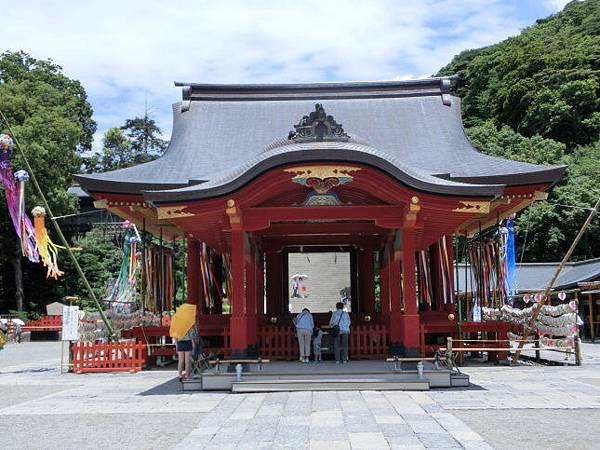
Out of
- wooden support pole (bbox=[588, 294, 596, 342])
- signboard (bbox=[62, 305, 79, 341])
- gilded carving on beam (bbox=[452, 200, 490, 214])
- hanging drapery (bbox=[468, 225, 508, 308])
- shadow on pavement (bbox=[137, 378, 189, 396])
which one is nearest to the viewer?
shadow on pavement (bbox=[137, 378, 189, 396])

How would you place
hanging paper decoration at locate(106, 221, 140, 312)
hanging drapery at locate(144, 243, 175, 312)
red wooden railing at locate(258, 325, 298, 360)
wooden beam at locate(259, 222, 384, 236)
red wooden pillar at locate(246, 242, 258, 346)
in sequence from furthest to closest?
hanging paper decoration at locate(106, 221, 140, 312) → hanging drapery at locate(144, 243, 175, 312) → wooden beam at locate(259, 222, 384, 236) → red wooden railing at locate(258, 325, 298, 360) → red wooden pillar at locate(246, 242, 258, 346)

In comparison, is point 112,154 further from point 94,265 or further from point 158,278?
point 158,278

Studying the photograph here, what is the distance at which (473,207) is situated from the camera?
11258 millimetres

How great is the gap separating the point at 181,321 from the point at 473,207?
5.58m

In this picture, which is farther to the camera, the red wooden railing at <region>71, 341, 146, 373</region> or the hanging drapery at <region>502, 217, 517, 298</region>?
the hanging drapery at <region>502, 217, 517, 298</region>

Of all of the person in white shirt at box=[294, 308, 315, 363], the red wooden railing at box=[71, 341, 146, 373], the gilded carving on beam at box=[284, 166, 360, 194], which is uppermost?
the gilded carving on beam at box=[284, 166, 360, 194]

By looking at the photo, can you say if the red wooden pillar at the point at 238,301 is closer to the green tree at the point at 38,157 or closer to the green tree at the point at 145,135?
the green tree at the point at 38,157

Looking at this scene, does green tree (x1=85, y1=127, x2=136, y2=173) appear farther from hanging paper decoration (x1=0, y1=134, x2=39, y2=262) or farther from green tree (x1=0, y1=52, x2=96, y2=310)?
hanging paper decoration (x1=0, y1=134, x2=39, y2=262)

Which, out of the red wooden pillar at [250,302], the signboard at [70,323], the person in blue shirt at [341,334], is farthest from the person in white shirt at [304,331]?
the signboard at [70,323]

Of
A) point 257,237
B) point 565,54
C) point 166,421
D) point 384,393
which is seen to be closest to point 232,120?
point 257,237

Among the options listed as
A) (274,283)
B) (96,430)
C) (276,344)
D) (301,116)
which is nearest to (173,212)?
(276,344)

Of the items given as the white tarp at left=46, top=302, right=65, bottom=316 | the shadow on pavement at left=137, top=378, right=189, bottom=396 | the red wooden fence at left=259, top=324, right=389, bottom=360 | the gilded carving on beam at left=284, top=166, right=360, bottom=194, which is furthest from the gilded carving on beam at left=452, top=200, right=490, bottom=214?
the white tarp at left=46, top=302, right=65, bottom=316

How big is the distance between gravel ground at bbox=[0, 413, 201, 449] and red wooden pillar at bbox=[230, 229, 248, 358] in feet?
10.7

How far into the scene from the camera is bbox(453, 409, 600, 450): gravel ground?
6205 mm
